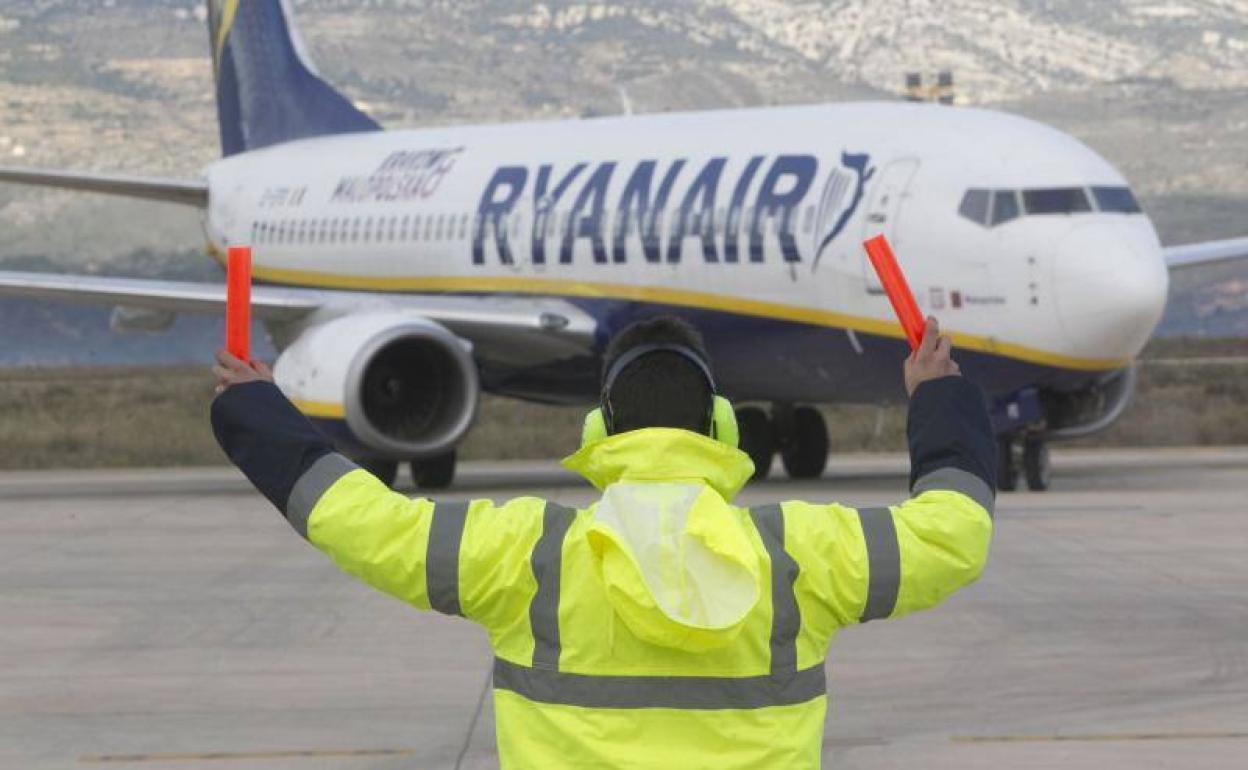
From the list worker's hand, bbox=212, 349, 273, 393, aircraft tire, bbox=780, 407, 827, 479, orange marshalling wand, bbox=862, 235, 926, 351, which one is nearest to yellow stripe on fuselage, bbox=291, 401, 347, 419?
aircraft tire, bbox=780, 407, 827, 479

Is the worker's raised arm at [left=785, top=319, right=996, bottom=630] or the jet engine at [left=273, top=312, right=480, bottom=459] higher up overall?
the worker's raised arm at [left=785, top=319, right=996, bottom=630]

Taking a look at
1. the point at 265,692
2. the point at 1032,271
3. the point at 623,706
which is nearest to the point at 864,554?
the point at 623,706

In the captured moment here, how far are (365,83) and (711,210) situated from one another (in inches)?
2547

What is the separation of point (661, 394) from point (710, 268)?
1776cm

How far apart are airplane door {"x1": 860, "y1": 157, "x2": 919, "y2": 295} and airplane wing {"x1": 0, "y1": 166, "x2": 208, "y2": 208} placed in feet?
27.5

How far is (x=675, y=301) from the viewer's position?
2248cm

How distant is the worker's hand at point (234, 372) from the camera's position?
4441 mm

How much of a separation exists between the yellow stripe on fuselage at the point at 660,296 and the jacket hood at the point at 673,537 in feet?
50.1

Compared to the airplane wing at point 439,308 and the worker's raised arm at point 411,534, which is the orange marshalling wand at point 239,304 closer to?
the worker's raised arm at point 411,534

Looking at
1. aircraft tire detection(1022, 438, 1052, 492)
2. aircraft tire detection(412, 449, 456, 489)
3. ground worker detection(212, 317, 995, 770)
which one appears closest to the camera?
ground worker detection(212, 317, 995, 770)

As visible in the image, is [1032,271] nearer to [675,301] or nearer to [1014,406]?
[1014,406]

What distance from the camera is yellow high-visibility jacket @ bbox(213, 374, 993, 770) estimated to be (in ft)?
13.7

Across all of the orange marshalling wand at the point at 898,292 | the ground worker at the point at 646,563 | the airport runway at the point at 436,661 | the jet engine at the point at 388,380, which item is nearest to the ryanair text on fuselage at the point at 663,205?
the jet engine at the point at 388,380

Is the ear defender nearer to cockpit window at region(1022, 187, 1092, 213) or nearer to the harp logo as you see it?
cockpit window at region(1022, 187, 1092, 213)
